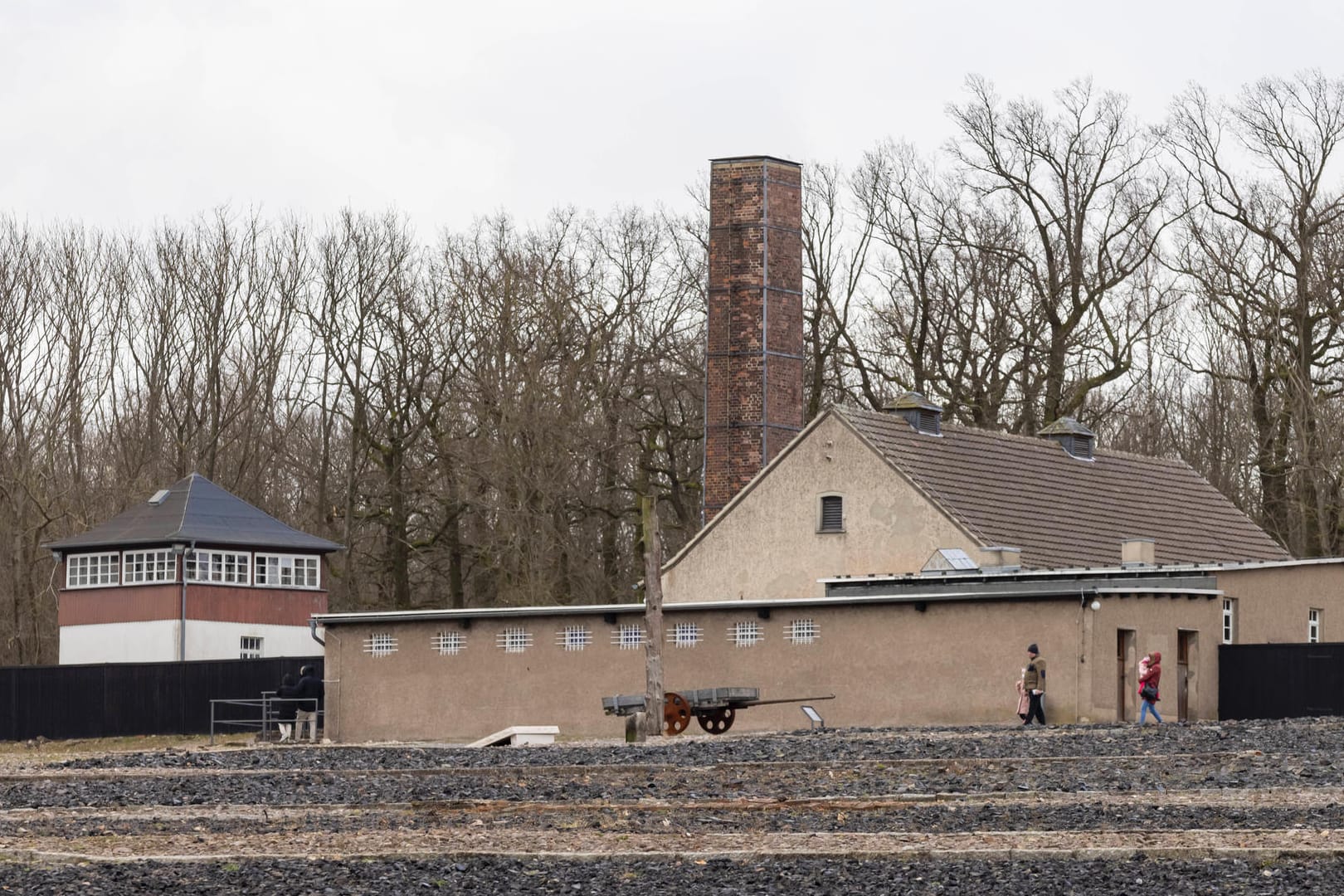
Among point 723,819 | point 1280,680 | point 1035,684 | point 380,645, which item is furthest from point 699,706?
point 723,819

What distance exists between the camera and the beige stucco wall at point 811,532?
144 feet

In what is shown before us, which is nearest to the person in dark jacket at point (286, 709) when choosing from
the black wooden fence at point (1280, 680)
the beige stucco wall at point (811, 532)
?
the beige stucco wall at point (811, 532)

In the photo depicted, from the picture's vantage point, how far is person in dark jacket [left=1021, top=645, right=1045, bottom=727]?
33.0 metres

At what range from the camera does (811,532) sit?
150 feet

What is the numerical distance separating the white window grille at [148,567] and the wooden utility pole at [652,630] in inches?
947

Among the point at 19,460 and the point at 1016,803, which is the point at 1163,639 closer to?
the point at 1016,803

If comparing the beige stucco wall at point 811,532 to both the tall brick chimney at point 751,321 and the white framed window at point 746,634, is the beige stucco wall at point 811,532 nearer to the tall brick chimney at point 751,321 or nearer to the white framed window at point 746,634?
the tall brick chimney at point 751,321

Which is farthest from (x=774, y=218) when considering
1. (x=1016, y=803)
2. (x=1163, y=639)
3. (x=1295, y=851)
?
(x=1295, y=851)

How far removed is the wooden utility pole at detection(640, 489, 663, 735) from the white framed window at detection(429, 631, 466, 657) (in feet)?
23.6

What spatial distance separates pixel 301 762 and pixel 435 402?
34463 mm

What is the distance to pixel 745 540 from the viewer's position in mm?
46625

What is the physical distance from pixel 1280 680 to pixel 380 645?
17053 millimetres

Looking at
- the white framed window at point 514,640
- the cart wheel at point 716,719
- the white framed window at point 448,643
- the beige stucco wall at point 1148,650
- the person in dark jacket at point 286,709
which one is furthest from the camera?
the white framed window at point 448,643

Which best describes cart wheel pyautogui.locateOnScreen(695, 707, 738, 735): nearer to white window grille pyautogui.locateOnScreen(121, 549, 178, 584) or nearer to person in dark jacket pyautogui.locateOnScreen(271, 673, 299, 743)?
person in dark jacket pyautogui.locateOnScreen(271, 673, 299, 743)
